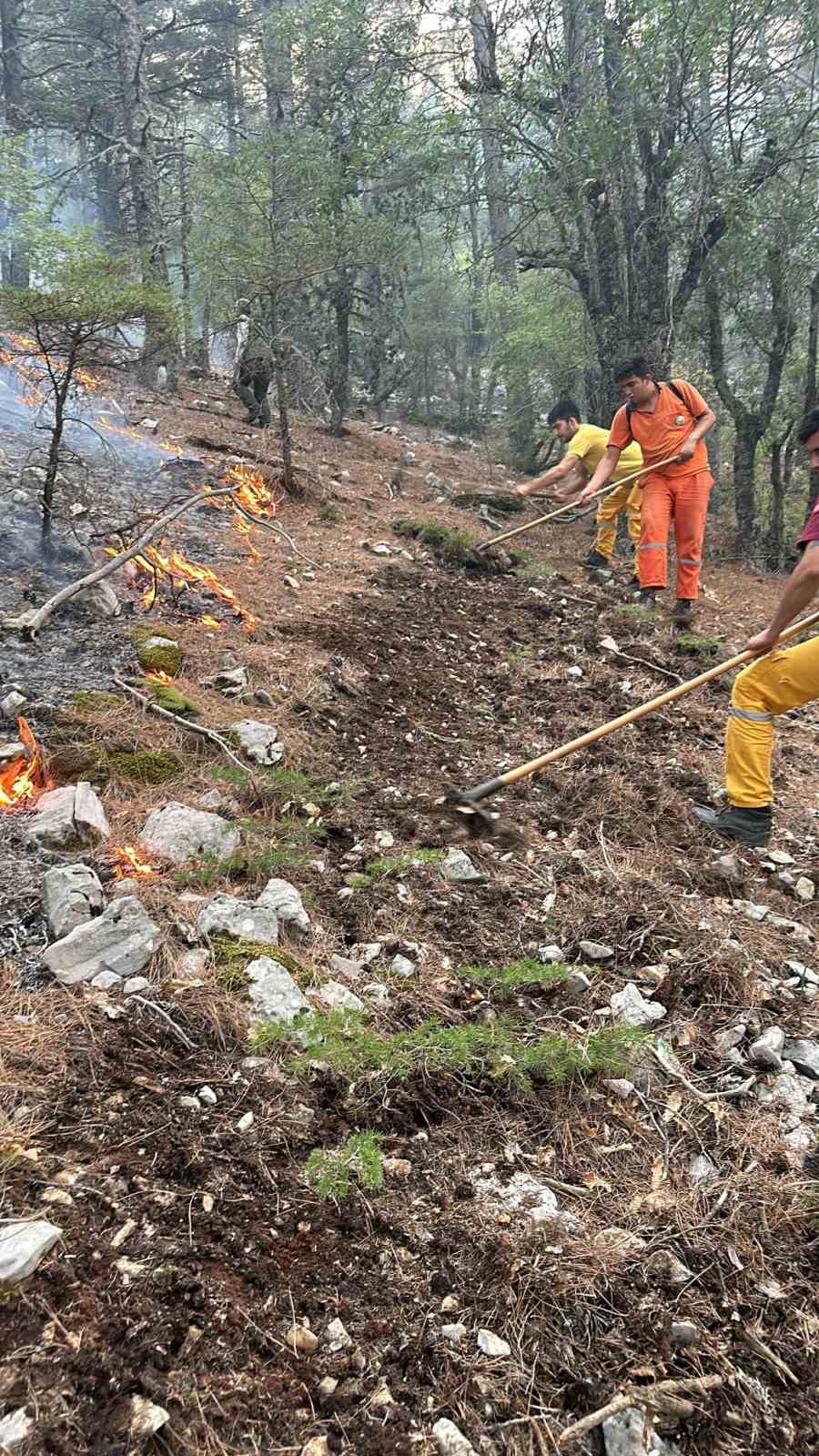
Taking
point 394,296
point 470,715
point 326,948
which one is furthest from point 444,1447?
point 394,296

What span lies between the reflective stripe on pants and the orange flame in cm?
514

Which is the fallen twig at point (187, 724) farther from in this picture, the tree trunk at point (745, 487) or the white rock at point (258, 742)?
the tree trunk at point (745, 487)

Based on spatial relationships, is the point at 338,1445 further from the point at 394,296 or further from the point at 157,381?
the point at 394,296

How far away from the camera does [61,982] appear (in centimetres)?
238

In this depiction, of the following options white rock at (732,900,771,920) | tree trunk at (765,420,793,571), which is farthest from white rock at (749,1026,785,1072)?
tree trunk at (765,420,793,571)

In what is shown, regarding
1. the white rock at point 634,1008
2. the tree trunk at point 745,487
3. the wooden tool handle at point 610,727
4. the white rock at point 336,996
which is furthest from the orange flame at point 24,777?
the tree trunk at point 745,487

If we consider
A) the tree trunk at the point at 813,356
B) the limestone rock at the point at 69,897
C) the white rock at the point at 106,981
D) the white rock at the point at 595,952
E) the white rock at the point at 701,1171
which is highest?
the tree trunk at the point at 813,356

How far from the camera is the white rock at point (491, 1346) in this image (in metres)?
1.60

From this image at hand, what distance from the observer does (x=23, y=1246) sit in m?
1.57

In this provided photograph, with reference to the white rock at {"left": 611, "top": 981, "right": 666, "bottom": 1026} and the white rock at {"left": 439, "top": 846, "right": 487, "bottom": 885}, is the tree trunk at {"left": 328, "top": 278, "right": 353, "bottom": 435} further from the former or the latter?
the white rock at {"left": 611, "top": 981, "right": 666, "bottom": 1026}

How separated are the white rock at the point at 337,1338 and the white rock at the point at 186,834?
1.77 meters

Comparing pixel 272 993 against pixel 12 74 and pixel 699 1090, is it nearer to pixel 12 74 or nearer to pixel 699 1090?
pixel 699 1090

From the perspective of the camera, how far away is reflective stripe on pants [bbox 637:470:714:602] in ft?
21.2

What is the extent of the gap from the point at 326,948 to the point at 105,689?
2044mm
